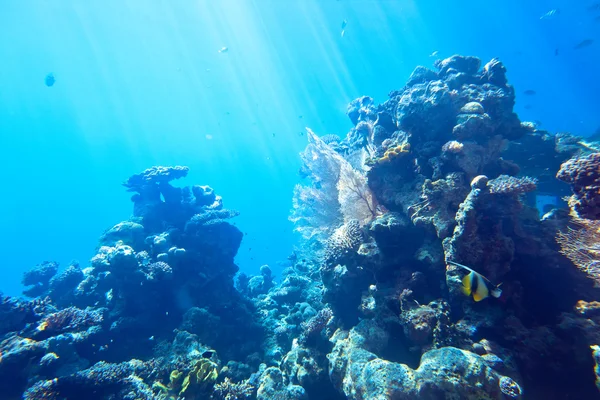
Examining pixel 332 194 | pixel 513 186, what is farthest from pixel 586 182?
pixel 332 194

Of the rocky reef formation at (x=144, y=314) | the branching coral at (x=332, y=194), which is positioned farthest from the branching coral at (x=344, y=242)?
the rocky reef formation at (x=144, y=314)

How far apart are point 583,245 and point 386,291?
3.80m

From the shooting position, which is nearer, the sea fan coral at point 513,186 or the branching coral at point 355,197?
the sea fan coral at point 513,186

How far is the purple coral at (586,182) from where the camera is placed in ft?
13.2

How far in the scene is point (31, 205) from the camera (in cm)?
10525

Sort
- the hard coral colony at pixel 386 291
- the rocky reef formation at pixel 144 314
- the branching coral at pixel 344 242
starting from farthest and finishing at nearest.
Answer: the branching coral at pixel 344 242
the rocky reef formation at pixel 144 314
the hard coral colony at pixel 386 291

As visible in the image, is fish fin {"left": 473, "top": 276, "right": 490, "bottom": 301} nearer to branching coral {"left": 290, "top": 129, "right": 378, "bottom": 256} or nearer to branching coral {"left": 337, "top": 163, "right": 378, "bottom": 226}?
branching coral {"left": 290, "top": 129, "right": 378, "bottom": 256}

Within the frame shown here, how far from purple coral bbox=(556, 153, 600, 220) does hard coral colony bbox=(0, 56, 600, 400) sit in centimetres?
3

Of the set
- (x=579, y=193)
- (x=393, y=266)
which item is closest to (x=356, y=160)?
(x=393, y=266)

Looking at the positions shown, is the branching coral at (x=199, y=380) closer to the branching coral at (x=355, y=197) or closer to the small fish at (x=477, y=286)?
the branching coral at (x=355, y=197)

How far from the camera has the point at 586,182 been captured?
4.15m

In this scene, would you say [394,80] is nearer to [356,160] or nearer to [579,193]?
[356,160]

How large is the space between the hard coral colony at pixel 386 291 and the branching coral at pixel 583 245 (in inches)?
1.0

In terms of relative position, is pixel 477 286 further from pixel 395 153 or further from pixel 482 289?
pixel 395 153
